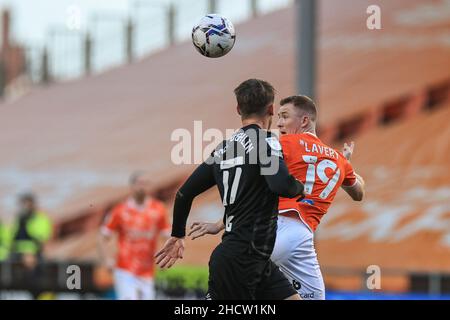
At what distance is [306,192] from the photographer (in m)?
6.98

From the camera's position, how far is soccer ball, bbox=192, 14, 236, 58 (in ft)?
24.2

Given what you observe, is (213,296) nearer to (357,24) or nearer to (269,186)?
(269,186)

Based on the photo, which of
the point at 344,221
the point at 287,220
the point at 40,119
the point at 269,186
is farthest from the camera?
the point at 40,119

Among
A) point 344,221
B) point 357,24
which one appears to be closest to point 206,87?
point 357,24

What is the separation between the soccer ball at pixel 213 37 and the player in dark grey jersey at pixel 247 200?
3.14 feet

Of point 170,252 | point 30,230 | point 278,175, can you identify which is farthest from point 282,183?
point 30,230

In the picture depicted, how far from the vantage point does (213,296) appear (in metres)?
6.42

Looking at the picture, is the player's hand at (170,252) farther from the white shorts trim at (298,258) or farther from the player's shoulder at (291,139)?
the player's shoulder at (291,139)

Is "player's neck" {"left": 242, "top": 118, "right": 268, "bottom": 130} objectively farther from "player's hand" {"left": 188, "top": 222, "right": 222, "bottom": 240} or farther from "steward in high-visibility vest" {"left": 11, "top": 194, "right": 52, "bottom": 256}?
"steward in high-visibility vest" {"left": 11, "top": 194, "right": 52, "bottom": 256}

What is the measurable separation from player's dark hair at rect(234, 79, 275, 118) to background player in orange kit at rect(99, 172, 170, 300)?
5867mm

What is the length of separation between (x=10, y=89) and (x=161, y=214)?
792 inches

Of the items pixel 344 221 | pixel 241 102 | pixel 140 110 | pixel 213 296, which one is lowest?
pixel 213 296

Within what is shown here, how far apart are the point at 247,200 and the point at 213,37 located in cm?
144

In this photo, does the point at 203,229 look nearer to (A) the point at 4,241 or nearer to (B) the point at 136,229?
(B) the point at 136,229
